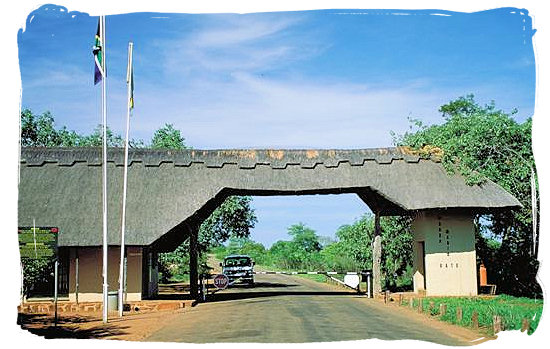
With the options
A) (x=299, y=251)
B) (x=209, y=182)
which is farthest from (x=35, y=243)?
(x=299, y=251)

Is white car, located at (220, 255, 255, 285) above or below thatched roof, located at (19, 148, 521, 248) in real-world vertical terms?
below

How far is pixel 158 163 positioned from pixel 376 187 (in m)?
5.17

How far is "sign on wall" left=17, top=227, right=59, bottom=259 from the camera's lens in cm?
823

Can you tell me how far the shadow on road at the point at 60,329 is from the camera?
833 cm

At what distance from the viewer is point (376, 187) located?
17.1 m

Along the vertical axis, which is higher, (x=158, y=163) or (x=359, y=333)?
(x=158, y=163)

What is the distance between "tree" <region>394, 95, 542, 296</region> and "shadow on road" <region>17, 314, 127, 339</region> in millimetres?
6626

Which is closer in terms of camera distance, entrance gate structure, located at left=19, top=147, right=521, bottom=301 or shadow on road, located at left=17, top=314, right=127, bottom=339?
shadow on road, located at left=17, top=314, right=127, bottom=339

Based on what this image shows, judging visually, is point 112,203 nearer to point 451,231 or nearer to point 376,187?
point 376,187

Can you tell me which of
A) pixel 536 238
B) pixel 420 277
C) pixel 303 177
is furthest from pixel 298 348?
pixel 420 277

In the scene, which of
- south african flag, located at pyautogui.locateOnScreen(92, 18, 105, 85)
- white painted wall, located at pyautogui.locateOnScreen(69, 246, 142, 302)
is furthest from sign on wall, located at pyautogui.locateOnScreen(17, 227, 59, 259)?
white painted wall, located at pyautogui.locateOnScreen(69, 246, 142, 302)

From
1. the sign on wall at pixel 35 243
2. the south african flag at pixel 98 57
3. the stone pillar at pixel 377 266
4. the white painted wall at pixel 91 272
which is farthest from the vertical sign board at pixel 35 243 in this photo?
the stone pillar at pixel 377 266

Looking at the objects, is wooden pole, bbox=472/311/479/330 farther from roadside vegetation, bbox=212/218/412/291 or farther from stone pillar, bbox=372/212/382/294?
roadside vegetation, bbox=212/218/412/291

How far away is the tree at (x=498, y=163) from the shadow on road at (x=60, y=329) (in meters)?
6.63
